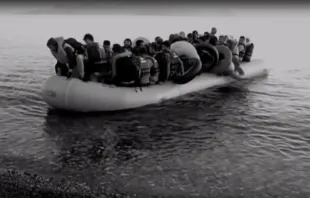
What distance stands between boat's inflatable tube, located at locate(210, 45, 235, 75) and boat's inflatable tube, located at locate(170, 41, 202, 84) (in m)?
1.31

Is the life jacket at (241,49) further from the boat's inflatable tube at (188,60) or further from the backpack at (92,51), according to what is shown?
the backpack at (92,51)

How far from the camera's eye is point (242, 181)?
540 cm

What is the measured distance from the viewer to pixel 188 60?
9.56 metres

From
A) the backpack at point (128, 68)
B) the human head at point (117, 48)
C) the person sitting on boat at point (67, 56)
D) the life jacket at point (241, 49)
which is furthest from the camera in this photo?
the life jacket at point (241, 49)

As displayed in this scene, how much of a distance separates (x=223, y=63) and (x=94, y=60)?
401cm

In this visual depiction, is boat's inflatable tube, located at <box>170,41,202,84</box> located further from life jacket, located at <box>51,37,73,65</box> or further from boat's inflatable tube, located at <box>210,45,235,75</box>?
life jacket, located at <box>51,37,73,65</box>

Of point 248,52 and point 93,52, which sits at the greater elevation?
point 93,52

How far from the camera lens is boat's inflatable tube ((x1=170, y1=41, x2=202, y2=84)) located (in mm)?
9422

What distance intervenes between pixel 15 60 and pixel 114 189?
1203 cm

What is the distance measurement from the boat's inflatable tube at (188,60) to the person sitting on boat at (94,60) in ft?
6.25

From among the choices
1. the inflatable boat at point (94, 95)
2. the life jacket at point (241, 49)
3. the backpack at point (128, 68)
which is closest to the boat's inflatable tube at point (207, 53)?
the inflatable boat at point (94, 95)

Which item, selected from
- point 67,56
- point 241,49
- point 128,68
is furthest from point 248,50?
point 67,56

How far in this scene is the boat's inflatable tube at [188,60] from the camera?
942cm

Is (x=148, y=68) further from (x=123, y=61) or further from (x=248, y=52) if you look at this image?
(x=248, y=52)
